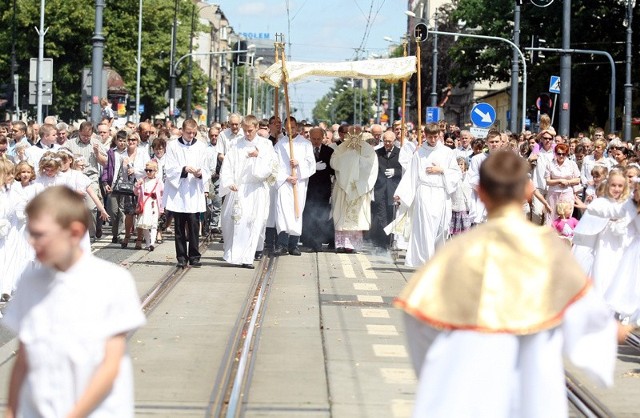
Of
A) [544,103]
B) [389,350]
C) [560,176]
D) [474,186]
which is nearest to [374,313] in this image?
[389,350]

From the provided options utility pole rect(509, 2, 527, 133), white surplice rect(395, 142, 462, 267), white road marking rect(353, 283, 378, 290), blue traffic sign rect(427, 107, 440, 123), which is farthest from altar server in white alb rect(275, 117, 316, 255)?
blue traffic sign rect(427, 107, 440, 123)

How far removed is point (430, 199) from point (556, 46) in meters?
41.6

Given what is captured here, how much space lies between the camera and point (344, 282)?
16.6 m

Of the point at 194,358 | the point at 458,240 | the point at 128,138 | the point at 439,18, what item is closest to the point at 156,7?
the point at 439,18

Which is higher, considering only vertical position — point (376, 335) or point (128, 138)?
point (128, 138)

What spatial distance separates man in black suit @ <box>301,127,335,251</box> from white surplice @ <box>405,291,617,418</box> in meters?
16.1

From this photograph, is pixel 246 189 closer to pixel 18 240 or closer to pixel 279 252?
pixel 279 252

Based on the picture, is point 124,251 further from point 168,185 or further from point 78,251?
point 78,251

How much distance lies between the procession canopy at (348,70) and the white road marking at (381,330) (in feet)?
27.6

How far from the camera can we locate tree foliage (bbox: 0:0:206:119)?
71562 mm

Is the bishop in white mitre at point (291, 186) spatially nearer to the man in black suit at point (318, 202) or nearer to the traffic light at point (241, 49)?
the man in black suit at point (318, 202)

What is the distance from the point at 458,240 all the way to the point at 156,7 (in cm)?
7744

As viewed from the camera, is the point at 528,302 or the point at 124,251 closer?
the point at 528,302

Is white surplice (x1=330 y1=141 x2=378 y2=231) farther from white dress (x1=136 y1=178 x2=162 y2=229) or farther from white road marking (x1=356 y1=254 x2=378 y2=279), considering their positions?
white dress (x1=136 y1=178 x2=162 y2=229)
